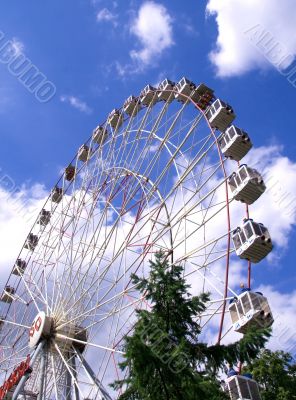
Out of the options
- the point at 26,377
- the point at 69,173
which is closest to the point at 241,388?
the point at 26,377

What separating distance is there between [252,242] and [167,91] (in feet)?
29.8

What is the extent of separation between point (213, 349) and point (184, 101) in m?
11.0

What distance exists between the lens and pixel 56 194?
27.3m

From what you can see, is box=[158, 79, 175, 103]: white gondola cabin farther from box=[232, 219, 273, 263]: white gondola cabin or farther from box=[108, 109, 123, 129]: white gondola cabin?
box=[232, 219, 273, 263]: white gondola cabin

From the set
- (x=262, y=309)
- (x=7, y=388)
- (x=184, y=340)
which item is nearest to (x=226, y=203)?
(x=262, y=309)

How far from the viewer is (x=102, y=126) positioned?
24.8 metres

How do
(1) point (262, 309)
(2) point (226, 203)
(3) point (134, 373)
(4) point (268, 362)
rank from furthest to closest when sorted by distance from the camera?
1. (4) point (268, 362)
2. (2) point (226, 203)
3. (1) point (262, 309)
4. (3) point (134, 373)

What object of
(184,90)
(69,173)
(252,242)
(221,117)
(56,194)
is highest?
(69,173)

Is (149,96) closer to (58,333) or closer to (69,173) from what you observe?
(69,173)

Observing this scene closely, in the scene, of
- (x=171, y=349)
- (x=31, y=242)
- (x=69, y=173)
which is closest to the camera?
(x=171, y=349)

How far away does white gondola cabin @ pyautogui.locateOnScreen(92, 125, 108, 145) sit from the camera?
24.2 meters

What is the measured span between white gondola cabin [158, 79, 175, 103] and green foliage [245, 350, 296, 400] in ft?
36.3

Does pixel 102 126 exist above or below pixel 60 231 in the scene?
above

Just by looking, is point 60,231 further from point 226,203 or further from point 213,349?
point 213,349
